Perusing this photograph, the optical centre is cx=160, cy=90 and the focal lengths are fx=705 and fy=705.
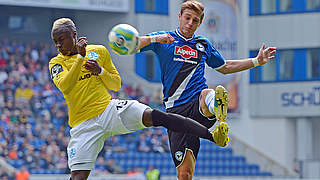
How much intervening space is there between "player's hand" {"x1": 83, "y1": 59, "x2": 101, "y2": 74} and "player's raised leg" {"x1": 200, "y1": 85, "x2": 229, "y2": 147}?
4.46 feet

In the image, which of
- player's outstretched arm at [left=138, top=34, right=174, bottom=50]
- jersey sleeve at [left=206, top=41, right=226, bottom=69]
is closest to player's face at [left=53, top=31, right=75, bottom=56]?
player's outstretched arm at [left=138, top=34, right=174, bottom=50]

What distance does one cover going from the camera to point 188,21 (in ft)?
27.5

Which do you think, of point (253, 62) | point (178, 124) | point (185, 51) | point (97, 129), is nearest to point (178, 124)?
point (178, 124)

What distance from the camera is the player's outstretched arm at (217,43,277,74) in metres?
8.79

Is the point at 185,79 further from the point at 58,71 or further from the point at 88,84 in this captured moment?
the point at 58,71

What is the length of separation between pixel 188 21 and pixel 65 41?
59.4 inches

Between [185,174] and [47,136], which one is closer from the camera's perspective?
[185,174]

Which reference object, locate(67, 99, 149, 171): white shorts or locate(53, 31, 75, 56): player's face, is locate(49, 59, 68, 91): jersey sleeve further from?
locate(67, 99, 149, 171): white shorts

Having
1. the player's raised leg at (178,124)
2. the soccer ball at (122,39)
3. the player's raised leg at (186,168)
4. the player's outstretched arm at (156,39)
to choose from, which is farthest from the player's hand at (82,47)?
the player's raised leg at (186,168)

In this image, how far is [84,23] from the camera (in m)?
27.1

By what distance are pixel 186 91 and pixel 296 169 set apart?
19072 mm

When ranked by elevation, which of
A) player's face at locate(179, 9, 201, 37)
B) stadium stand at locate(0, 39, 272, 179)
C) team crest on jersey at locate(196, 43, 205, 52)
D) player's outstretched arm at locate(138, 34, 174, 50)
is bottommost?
stadium stand at locate(0, 39, 272, 179)

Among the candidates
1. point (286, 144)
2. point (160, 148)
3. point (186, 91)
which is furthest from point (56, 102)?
point (186, 91)

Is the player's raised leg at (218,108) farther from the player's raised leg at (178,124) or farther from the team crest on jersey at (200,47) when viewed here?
the team crest on jersey at (200,47)
